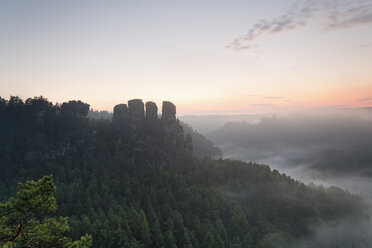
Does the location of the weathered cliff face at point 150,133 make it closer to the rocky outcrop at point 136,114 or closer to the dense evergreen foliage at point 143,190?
the rocky outcrop at point 136,114

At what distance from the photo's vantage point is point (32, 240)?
1725 cm

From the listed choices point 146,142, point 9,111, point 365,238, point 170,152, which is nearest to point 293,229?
point 365,238

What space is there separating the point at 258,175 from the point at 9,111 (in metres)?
127

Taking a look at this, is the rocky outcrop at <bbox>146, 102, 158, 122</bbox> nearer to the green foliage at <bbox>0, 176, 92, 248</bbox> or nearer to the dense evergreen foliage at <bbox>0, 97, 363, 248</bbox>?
the dense evergreen foliage at <bbox>0, 97, 363, 248</bbox>

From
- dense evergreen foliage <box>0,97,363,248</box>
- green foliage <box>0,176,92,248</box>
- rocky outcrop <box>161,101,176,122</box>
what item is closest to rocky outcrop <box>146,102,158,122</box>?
rocky outcrop <box>161,101,176,122</box>

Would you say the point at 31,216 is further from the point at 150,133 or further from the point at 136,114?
the point at 136,114

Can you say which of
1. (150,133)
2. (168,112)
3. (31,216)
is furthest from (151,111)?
(31,216)

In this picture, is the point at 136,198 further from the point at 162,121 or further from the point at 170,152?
the point at 162,121

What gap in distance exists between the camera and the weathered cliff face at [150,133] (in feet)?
343

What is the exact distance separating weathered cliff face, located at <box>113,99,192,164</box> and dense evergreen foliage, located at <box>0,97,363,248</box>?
0.93 meters

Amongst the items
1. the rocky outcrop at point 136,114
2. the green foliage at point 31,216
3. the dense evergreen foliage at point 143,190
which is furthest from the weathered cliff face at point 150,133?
the green foliage at point 31,216

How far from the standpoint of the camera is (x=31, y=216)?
56.3 ft

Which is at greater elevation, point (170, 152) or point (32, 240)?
point (32, 240)

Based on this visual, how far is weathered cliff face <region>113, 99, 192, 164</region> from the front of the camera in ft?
343
